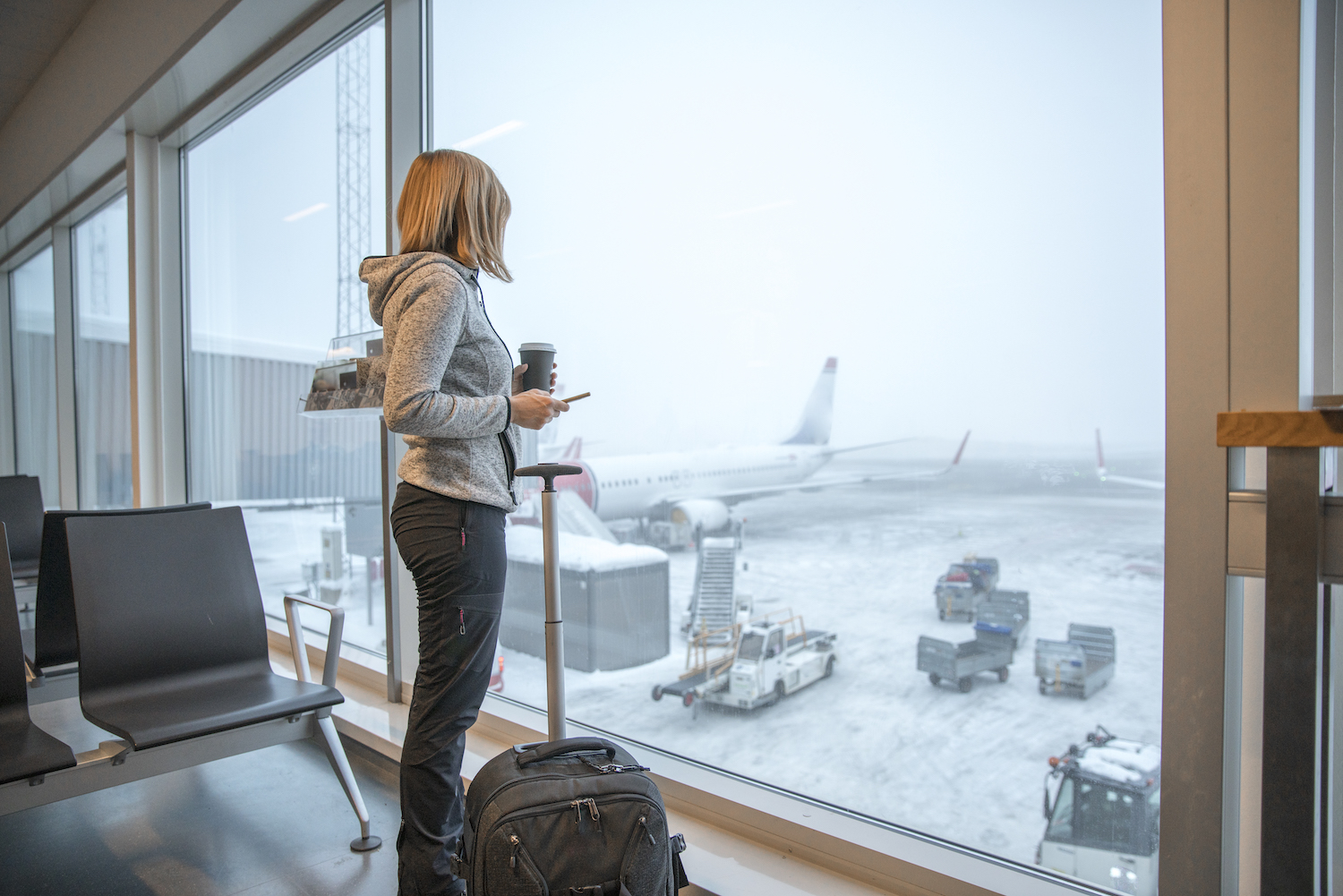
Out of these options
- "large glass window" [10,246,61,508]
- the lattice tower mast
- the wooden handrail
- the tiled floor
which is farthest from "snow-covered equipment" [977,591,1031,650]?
"large glass window" [10,246,61,508]

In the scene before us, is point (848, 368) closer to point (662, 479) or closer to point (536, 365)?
point (662, 479)

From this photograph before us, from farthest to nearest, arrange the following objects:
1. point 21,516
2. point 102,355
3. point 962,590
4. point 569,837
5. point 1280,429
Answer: point 102,355
point 21,516
point 962,590
point 569,837
point 1280,429

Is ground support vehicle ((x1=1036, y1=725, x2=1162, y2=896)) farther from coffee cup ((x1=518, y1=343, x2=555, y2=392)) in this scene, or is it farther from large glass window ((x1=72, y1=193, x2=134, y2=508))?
large glass window ((x1=72, y1=193, x2=134, y2=508))

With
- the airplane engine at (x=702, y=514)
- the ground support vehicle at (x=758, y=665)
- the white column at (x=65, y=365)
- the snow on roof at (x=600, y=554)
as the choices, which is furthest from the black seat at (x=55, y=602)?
the white column at (x=65, y=365)

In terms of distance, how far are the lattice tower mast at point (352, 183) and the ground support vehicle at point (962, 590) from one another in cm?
226

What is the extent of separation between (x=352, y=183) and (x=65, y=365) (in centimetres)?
463

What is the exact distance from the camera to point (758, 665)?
2143 mm

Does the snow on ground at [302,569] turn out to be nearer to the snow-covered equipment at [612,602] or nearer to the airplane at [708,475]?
the snow-covered equipment at [612,602]

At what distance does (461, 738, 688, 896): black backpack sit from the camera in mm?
1069

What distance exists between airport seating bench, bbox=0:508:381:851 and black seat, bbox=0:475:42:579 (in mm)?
2209

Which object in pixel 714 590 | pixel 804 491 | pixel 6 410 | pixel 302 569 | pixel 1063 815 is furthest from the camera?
pixel 6 410

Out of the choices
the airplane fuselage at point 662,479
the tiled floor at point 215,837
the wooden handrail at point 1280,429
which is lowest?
the tiled floor at point 215,837

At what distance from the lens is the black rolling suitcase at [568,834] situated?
107cm

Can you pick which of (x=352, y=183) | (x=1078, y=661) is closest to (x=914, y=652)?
(x=1078, y=661)
